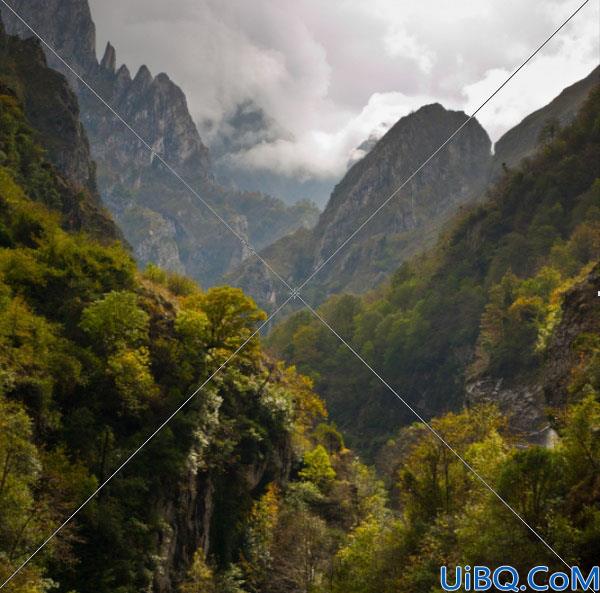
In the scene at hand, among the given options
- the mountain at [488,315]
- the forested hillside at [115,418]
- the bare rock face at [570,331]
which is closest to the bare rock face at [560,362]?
the bare rock face at [570,331]

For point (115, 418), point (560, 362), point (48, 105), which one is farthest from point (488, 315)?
point (48, 105)

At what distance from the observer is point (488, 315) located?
7425 centimetres

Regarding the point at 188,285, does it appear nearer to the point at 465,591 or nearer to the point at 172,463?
the point at 172,463

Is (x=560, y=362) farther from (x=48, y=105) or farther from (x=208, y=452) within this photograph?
(x=48, y=105)

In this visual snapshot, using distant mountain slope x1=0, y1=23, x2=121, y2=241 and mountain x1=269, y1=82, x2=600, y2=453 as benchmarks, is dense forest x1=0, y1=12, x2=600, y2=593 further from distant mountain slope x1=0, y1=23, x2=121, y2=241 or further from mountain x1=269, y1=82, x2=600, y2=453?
distant mountain slope x1=0, y1=23, x2=121, y2=241

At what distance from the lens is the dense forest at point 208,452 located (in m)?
19.6

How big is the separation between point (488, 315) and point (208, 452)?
51540 mm

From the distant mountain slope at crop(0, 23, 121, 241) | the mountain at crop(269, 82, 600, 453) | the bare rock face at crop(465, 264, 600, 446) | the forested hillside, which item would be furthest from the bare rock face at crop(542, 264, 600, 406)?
the distant mountain slope at crop(0, 23, 121, 241)

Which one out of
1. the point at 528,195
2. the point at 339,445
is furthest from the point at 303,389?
the point at 528,195

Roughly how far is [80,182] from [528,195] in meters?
76.5

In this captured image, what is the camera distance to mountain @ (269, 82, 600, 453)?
6034 cm

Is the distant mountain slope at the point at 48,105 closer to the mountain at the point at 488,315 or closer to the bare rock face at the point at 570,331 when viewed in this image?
the mountain at the point at 488,315

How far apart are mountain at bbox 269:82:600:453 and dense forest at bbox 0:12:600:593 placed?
101cm

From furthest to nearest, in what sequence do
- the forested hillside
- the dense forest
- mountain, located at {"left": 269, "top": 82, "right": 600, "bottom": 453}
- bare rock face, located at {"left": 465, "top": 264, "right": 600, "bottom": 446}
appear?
1. mountain, located at {"left": 269, "top": 82, "right": 600, "bottom": 453}
2. bare rock face, located at {"left": 465, "top": 264, "right": 600, "bottom": 446}
3. the dense forest
4. the forested hillside
